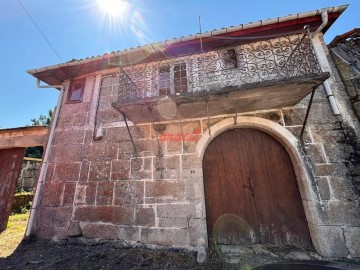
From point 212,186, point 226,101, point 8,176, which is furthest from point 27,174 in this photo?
point 226,101

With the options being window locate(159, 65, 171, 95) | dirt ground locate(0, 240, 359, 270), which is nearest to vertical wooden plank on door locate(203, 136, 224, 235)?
dirt ground locate(0, 240, 359, 270)

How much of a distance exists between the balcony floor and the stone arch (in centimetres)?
28

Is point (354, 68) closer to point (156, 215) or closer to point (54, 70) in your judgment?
point (156, 215)

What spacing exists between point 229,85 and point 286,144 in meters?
1.85

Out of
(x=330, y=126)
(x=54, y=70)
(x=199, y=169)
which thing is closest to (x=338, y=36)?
(x=330, y=126)

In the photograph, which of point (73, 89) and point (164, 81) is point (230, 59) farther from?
point (73, 89)

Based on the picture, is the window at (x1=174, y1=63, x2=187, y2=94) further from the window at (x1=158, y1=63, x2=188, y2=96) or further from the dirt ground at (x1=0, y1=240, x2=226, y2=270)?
the dirt ground at (x1=0, y1=240, x2=226, y2=270)

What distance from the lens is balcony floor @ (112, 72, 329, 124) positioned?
319cm

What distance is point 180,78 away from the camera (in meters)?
4.59

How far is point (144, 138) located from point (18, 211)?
8.04 m

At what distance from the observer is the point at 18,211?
316 inches

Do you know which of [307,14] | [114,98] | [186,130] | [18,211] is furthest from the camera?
[18,211]

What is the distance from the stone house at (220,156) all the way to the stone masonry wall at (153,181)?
2cm

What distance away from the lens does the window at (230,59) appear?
4.60 metres
